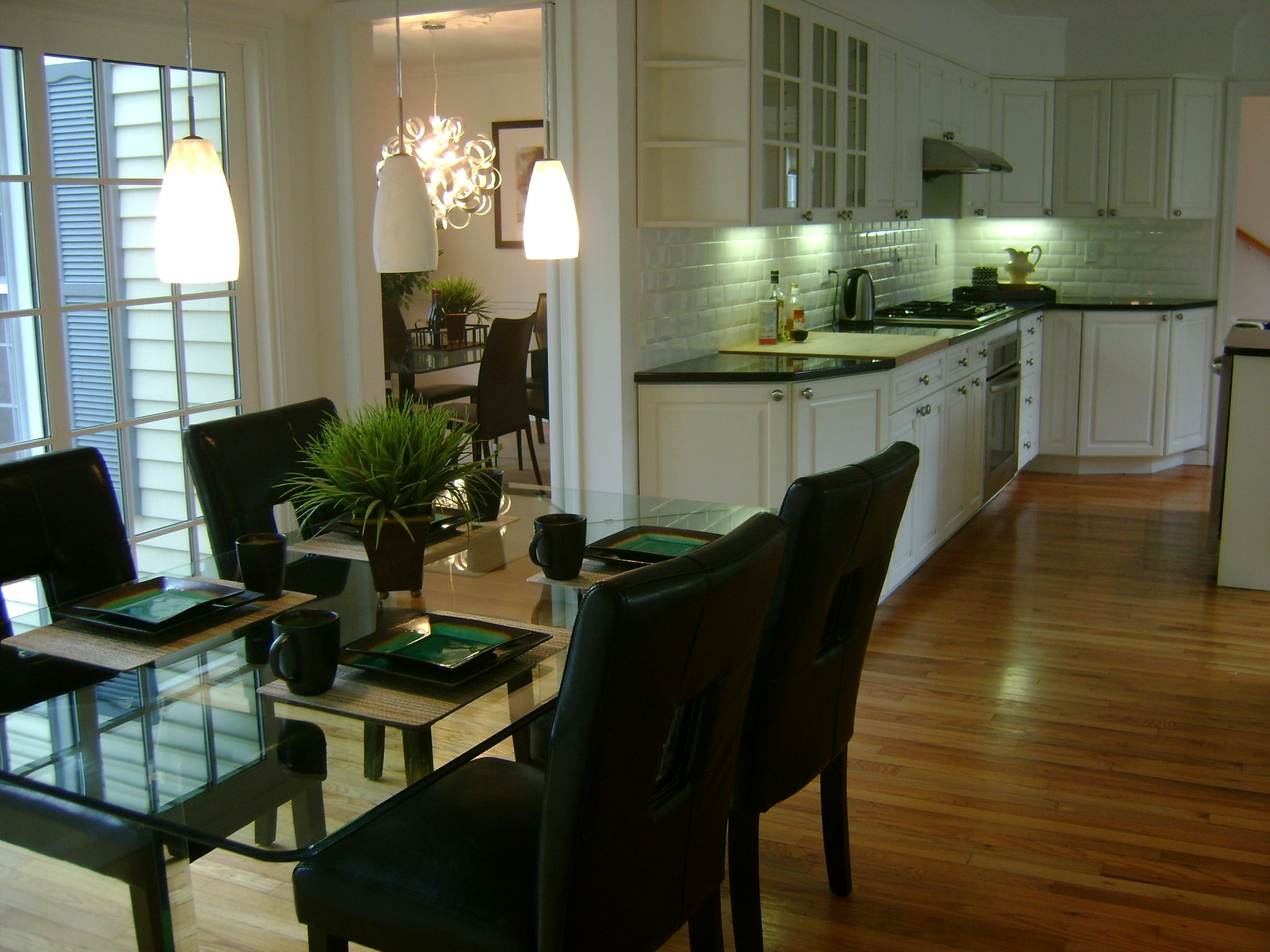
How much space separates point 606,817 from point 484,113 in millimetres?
8190

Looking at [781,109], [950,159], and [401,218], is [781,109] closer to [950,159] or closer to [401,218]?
[950,159]

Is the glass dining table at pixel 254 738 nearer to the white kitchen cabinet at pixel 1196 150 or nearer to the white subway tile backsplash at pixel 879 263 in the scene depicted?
the white subway tile backsplash at pixel 879 263

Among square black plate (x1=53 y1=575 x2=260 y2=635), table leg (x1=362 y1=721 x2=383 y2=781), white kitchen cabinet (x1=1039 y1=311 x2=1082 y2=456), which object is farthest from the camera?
white kitchen cabinet (x1=1039 y1=311 x2=1082 y2=456)

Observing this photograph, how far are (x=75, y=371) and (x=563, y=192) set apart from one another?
1.52 meters

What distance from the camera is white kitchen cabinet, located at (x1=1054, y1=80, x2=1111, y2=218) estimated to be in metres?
7.12

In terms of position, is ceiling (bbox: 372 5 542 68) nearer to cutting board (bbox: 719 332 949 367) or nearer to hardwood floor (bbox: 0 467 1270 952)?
cutting board (bbox: 719 332 949 367)

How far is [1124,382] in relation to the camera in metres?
7.00

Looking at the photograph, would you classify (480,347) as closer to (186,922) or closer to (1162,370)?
(1162,370)

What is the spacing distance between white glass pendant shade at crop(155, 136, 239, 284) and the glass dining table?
0.62 m

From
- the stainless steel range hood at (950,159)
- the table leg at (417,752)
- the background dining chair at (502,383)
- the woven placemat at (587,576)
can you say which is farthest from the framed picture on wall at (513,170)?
the table leg at (417,752)

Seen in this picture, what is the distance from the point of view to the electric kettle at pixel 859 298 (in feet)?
18.8

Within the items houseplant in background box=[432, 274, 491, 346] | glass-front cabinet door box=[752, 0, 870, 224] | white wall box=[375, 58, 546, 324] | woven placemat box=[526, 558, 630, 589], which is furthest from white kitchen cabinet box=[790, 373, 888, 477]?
white wall box=[375, 58, 546, 324]

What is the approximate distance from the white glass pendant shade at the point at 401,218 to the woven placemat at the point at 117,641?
0.68 m

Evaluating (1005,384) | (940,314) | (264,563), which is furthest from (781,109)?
(264,563)
